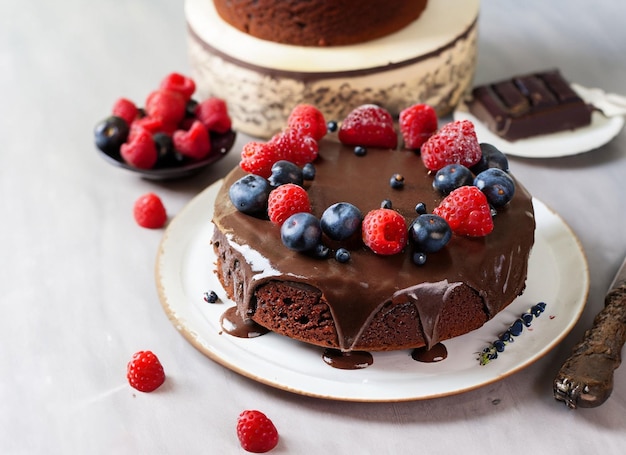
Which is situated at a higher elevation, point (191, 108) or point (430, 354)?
point (430, 354)

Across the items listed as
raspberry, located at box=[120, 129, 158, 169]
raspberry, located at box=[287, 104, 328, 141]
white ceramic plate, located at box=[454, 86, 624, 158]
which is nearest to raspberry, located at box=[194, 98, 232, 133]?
raspberry, located at box=[120, 129, 158, 169]

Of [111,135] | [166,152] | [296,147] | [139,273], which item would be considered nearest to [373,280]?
[296,147]

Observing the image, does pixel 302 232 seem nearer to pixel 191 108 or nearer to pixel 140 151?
pixel 140 151

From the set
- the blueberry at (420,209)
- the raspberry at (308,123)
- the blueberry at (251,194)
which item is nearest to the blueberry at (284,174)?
the blueberry at (251,194)

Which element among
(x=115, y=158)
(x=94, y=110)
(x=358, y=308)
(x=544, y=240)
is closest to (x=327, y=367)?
(x=358, y=308)

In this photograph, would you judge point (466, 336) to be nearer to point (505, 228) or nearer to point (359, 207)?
point (505, 228)

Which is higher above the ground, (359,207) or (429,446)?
(359,207)

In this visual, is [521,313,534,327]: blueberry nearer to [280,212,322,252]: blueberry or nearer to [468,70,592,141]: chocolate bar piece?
[280,212,322,252]: blueberry
